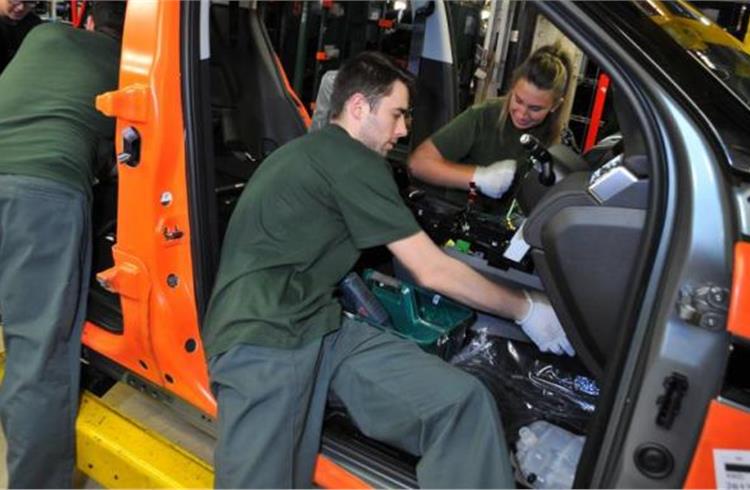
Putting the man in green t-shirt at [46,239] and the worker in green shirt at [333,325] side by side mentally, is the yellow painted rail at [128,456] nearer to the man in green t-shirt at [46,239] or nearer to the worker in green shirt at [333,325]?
the man in green t-shirt at [46,239]

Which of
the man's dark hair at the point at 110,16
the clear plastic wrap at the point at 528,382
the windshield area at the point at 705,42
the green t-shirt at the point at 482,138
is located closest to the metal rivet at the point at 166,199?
the man's dark hair at the point at 110,16

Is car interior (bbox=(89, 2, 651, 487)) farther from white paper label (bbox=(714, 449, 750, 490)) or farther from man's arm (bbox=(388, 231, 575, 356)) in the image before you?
white paper label (bbox=(714, 449, 750, 490))

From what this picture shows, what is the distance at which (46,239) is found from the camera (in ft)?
6.32

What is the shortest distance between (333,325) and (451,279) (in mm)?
342

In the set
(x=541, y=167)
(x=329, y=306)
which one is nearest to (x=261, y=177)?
(x=329, y=306)

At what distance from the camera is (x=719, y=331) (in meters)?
1.22

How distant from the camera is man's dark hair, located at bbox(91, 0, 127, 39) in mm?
2098

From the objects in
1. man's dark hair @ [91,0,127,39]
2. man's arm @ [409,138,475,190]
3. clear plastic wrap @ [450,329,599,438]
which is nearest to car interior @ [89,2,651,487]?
clear plastic wrap @ [450,329,599,438]

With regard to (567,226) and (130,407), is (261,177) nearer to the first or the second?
(567,226)

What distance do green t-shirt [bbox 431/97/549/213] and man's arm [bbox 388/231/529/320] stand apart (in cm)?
116

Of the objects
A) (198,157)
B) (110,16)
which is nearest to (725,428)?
(198,157)

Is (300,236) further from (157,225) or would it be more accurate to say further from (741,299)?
(741,299)

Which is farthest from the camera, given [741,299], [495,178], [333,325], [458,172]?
[458,172]

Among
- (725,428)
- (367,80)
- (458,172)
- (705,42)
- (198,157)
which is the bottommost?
(725,428)
